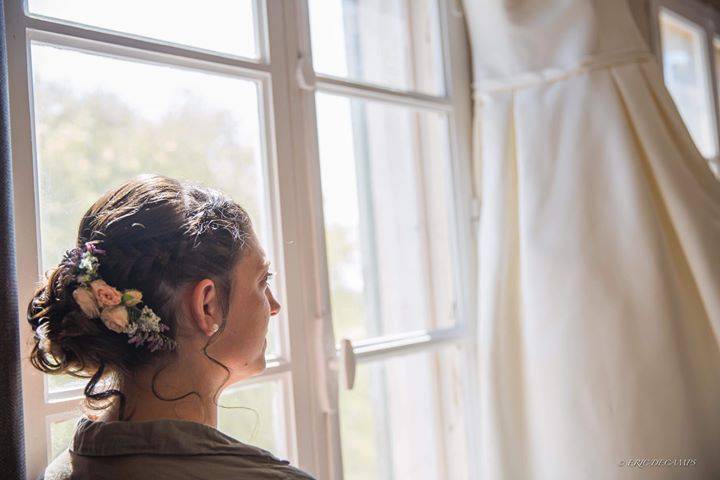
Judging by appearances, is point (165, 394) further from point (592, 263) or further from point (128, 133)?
point (592, 263)

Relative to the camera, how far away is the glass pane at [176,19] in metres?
1.19

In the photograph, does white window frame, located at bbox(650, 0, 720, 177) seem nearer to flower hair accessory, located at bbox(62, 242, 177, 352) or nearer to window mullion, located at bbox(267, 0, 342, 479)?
window mullion, located at bbox(267, 0, 342, 479)

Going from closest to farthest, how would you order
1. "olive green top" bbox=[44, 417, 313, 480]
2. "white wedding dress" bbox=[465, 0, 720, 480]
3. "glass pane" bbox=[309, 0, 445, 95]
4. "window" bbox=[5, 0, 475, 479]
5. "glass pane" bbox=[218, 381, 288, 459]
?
"olive green top" bbox=[44, 417, 313, 480]
"window" bbox=[5, 0, 475, 479]
"glass pane" bbox=[218, 381, 288, 459]
"white wedding dress" bbox=[465, 0, 720, 480]
"glass pane" bbox=[309, 0, 445, 95]

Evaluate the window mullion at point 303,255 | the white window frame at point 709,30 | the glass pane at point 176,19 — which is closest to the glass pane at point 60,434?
the window mullion at point 303,255

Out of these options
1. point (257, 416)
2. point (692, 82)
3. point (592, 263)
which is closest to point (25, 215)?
point (257, 416)

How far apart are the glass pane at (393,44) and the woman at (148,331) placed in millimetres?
911

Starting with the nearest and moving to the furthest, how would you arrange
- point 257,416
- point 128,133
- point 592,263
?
point 128,133 < point 257,416 < point 592,263

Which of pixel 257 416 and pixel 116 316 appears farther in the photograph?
pixel 257 416

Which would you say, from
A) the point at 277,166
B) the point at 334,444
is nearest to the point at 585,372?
the point at 334,444

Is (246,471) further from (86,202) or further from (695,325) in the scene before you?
(695,325)

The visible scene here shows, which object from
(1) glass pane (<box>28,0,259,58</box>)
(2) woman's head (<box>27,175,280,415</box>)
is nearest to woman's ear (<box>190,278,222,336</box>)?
(2) woman's head (<box>27,175,280,415</box>)

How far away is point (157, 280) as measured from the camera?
962 mm

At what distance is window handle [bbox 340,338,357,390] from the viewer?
4.68 feet

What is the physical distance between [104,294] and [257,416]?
1.93ft
